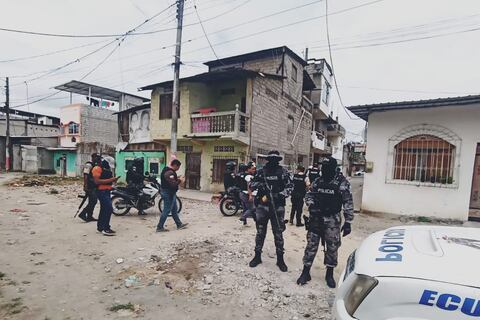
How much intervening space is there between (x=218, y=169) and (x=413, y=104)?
8577 mm

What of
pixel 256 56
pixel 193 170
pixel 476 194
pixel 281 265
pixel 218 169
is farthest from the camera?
pixel 256 56

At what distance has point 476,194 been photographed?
23.6 ft

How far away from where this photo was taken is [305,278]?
3.43 metres

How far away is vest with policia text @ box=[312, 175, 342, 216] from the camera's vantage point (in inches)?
133

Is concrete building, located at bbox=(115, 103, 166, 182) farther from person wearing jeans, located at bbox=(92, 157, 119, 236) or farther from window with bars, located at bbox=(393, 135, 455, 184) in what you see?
window with bars, located at bbox=(393, 135, 455, 184)

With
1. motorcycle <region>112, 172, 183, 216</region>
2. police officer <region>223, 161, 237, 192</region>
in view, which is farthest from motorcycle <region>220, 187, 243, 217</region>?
motorcycle <region>112, 172, 183, 216</region>

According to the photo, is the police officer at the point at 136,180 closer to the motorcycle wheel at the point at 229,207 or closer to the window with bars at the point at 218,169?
the motorcycle wheel at the point at 229,207

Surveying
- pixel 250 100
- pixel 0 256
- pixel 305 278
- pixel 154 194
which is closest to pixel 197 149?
pixel 250 100

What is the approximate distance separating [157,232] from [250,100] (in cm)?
829

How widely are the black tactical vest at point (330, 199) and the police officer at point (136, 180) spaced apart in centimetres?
516

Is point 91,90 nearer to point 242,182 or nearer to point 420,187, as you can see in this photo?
point 242,182

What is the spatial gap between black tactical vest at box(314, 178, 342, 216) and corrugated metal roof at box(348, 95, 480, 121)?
538cm

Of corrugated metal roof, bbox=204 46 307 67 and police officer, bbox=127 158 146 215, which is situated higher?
corrugated metal roof, bbox=204 46 307 67

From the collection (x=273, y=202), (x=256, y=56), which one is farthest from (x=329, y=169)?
(x=256, y=56)
